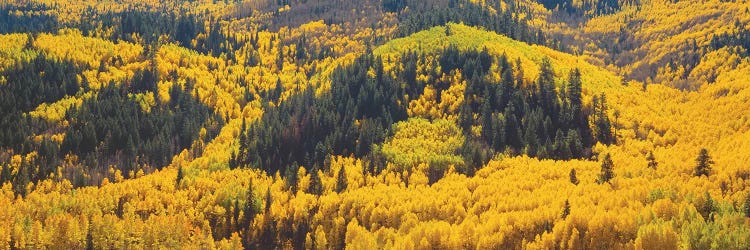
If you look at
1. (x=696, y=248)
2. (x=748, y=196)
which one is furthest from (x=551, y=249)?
(x=748, y=196)

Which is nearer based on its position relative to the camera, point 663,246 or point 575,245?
point 663,246

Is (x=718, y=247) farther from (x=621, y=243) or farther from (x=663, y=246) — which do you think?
(x=621, y=243)

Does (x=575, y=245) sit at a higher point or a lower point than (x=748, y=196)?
lower

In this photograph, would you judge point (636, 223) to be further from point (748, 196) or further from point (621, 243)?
point (748, 196)

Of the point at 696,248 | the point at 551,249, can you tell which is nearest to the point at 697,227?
the point at 696,248

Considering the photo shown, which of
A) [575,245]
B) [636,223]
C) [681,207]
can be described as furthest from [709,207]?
[575,245]

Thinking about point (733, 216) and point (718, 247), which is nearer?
point (718, 247)

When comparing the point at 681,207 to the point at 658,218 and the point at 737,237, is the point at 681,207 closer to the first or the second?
the point at 658,218
